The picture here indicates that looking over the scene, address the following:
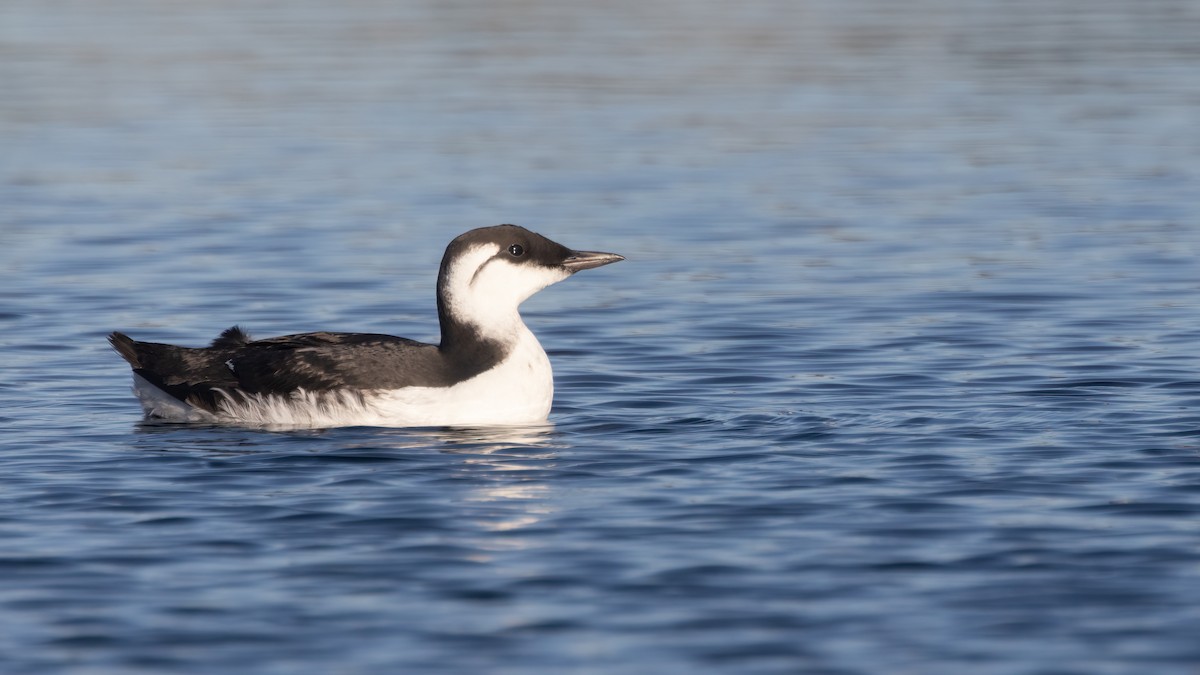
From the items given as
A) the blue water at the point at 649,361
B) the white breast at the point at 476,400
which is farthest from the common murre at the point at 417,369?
the blue water at the point at 649,361

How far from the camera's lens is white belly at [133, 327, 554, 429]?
11086mm

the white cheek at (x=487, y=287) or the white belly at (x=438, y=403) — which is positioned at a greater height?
the white cheek at (x=487, y=287)

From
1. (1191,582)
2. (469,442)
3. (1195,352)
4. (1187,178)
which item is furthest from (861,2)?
(1191,582)

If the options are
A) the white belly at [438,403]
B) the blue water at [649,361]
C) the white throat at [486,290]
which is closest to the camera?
the blue water at [649,361]

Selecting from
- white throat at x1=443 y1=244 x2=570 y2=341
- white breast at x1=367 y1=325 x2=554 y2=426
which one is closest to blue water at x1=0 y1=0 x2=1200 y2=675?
white breast at x1=367 y1=325 x2=554 y2=426

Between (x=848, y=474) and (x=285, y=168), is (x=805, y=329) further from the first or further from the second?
(x=285, y=168)

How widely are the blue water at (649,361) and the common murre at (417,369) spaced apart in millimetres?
212

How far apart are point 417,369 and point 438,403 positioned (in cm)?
23

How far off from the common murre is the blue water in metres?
0.21

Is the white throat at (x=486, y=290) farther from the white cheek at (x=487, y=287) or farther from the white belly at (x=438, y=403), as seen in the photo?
the white belly at (x=438, y=403)

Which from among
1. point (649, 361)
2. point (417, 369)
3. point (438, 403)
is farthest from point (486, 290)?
point (649, 361)

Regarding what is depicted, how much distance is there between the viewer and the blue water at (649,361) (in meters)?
7.64

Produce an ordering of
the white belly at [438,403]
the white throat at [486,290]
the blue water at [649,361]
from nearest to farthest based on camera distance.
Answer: the blue water at [649,361] → the white belly at [438,403] → the white throat at [486,290]

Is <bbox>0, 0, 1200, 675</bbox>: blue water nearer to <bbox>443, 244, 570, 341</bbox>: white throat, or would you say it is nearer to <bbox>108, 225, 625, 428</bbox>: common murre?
<bbox>108, 225, 625, 428</bbox>: common murre
